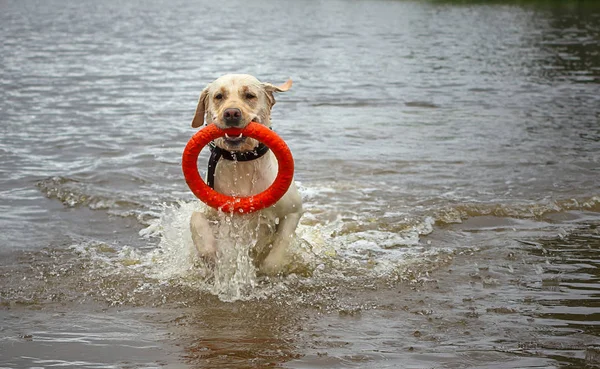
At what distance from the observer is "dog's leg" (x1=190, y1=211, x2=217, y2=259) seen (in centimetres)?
643

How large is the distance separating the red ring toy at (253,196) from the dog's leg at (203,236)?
271 mm

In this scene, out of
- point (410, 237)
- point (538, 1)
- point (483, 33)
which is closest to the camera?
point (410, 237)

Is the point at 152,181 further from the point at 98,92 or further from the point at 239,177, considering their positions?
the point at 98,92

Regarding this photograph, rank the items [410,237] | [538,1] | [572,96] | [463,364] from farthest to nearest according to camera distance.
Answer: [538,1] < [572,96] < [410,237] < [463,364]

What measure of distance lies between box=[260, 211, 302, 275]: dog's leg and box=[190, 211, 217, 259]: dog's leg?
458 millimetres

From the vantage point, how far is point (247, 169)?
6434mm

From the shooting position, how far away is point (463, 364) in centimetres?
481

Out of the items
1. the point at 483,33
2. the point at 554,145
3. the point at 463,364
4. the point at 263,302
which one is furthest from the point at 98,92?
the point at 483,33

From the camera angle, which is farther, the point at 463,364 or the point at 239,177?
the point at 239,177

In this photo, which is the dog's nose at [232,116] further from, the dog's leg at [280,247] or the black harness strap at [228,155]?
the dog's leg at [280,247]

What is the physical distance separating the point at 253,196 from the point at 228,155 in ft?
1.26

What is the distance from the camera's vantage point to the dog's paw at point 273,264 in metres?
6.54

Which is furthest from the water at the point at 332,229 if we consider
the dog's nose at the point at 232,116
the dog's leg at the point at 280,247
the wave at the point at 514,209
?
the dog's nose at the point at 232,116

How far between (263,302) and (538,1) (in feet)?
167
